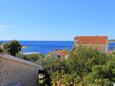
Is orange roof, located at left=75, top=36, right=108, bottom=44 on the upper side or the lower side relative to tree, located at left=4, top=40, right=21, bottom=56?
upper

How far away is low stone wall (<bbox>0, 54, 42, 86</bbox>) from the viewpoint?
33.2 ft

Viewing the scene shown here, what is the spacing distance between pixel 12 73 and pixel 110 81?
14.1ft

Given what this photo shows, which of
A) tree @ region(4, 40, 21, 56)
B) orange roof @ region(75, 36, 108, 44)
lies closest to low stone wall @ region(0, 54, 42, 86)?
tree @ region(4, 40, 21, 56)

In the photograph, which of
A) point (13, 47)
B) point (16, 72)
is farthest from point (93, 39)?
point (16, 72)

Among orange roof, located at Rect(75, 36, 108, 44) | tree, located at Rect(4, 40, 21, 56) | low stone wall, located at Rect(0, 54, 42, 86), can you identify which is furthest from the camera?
orange roof, located at Rect(75, 36, 108, 44)

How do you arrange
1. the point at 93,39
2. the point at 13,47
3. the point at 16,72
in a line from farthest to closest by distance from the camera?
1. the point at 93,39
2. the point at 13,47
3. the point at 16,72

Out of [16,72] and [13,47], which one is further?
[13,47]

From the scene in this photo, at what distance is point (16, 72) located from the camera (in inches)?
449

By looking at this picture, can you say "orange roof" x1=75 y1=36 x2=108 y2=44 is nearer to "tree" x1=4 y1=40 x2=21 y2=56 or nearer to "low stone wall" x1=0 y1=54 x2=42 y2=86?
"tree" x1=4 y1=40 x2=21 y2=56

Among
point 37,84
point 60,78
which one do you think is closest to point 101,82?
point 60,78

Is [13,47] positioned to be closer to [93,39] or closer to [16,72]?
[16,72]

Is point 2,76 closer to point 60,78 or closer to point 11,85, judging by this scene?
point 11,85

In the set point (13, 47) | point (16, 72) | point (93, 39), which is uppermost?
point (93, 39)

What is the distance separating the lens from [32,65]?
1338 centimetres
